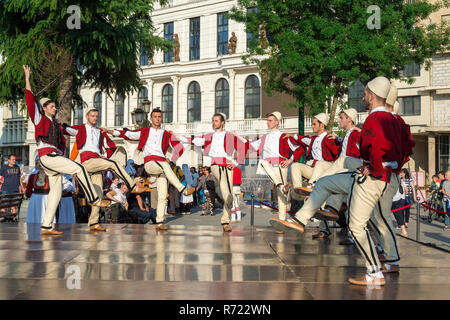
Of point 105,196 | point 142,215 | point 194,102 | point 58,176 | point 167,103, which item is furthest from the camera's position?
point 167,103

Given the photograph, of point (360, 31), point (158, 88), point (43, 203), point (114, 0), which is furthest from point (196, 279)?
point (158, 88)

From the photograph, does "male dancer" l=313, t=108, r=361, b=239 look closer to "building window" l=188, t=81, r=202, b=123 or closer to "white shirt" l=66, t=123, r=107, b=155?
"white shirt" l=66, t=123, r=107, b=155

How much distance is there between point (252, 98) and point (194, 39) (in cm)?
856

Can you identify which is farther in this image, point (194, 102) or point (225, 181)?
point (194, 102)

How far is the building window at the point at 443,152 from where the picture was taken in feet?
108

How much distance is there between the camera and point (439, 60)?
3378 cm

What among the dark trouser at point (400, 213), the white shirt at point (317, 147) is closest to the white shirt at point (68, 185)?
the white shirt at point (317, 147)

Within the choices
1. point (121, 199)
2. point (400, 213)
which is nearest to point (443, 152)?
point (400, 213)

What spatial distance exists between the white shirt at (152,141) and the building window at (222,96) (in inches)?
1429

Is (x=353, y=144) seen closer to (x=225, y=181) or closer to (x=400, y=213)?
(x=225, y=181)

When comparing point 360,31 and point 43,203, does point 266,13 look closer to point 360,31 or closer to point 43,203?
point 360,31

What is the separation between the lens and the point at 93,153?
29.2 feet

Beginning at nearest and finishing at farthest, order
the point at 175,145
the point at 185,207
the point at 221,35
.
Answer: the point at 175,145
the point at 185,207
the point at 221,35
